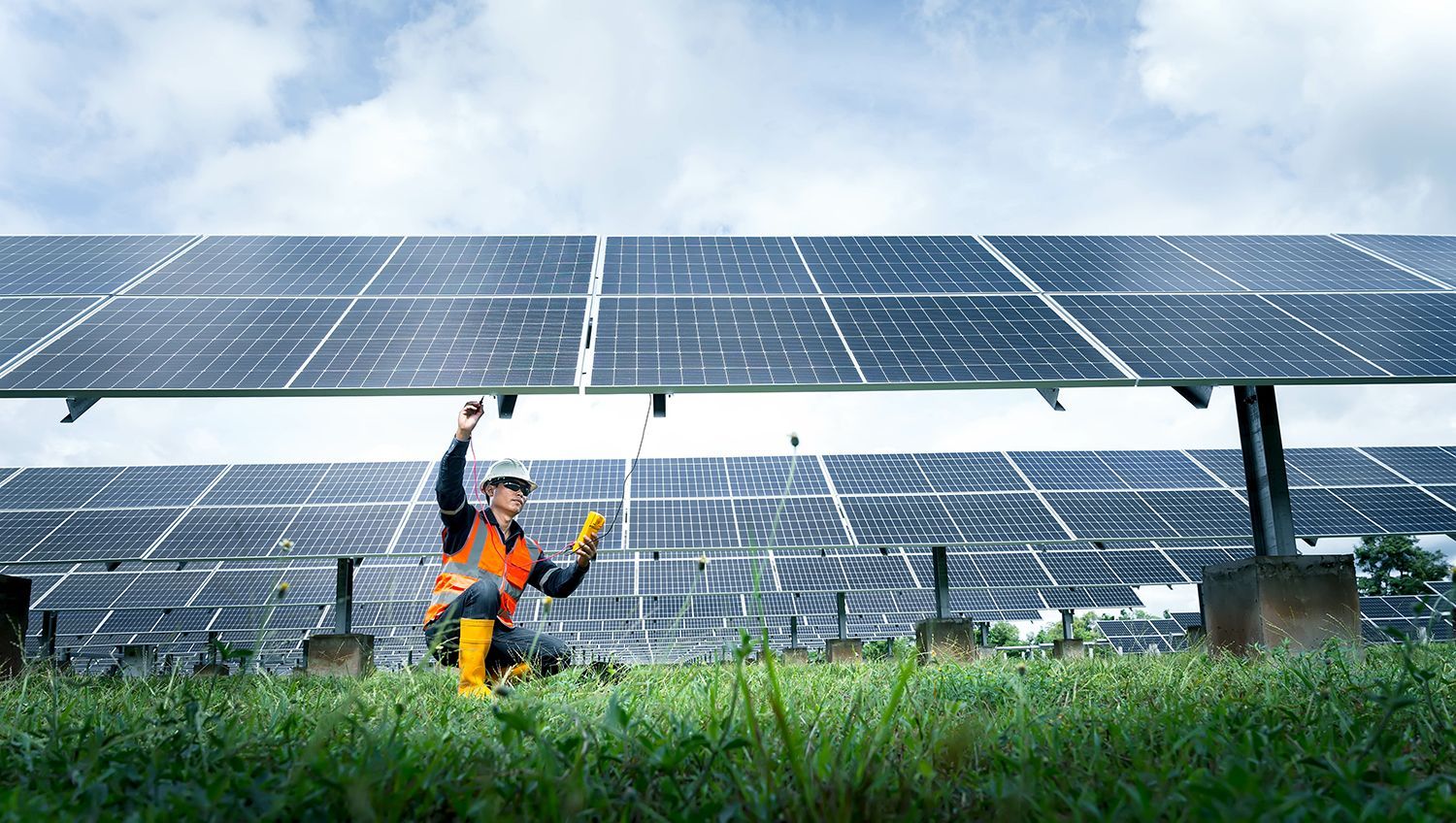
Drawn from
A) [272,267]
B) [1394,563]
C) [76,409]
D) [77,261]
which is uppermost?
[77,261]

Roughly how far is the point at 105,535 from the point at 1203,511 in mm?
23081

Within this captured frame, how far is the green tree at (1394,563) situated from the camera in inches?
2276

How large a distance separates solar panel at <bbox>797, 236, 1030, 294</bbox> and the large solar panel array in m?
6.16

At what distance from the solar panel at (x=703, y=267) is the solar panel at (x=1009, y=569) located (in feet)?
46.0

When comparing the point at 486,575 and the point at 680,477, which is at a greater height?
the point at 680,477

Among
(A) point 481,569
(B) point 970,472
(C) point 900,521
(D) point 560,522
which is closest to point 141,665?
(A) point 481,569

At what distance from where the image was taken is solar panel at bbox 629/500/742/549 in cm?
1959

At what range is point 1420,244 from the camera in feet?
49.3

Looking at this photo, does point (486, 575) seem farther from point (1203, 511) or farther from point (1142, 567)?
point (1142, 567)

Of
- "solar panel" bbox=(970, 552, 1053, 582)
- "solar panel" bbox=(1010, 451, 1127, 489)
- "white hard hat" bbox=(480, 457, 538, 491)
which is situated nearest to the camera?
"white hard hat" bbox=(480, 457, 538, 491)

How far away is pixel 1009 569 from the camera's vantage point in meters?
25.8

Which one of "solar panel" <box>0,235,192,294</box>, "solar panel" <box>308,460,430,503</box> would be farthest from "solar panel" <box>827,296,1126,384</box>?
"solar panel" <box>308,460,430,503</box>

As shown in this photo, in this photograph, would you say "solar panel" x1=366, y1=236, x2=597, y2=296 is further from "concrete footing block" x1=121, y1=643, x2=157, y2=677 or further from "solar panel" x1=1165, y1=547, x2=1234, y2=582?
"solar panel" x1=1165, y1=547, x2=1234, y2=582

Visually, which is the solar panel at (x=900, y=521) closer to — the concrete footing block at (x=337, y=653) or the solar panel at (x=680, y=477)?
the solar panel at (x=680, y=477)
